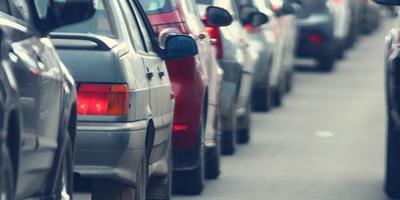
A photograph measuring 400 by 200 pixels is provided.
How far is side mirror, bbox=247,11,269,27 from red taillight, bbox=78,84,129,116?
7546 millimetres

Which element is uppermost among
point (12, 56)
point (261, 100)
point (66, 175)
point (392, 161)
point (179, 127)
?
point (12, 56)

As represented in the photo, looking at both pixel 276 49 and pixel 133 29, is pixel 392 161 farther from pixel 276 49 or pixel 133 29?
pixel 276 49

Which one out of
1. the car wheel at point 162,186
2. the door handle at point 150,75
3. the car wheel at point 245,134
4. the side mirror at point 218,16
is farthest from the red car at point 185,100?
the car wheel at point 245,134

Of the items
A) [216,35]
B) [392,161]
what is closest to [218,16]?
[216,35]

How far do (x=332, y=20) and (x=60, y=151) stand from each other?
20.8 meters

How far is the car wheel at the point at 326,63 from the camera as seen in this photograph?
2953 centimetres

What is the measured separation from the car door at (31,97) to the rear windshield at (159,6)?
3795 mm

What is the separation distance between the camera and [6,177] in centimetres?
Answer: 658

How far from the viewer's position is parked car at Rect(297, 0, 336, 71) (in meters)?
28.2

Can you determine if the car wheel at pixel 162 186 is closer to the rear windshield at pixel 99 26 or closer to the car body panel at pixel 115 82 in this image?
the car body panel at pixel 115 82

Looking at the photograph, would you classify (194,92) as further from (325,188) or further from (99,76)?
(99,76)

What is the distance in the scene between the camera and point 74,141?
826 cm

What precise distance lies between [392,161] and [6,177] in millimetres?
5392

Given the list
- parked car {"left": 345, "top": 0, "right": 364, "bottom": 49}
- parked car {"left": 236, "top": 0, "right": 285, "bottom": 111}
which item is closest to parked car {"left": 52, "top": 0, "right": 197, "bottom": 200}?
parked car {"left": 236, "top": 0, "right": 285, "bottom": 111}
